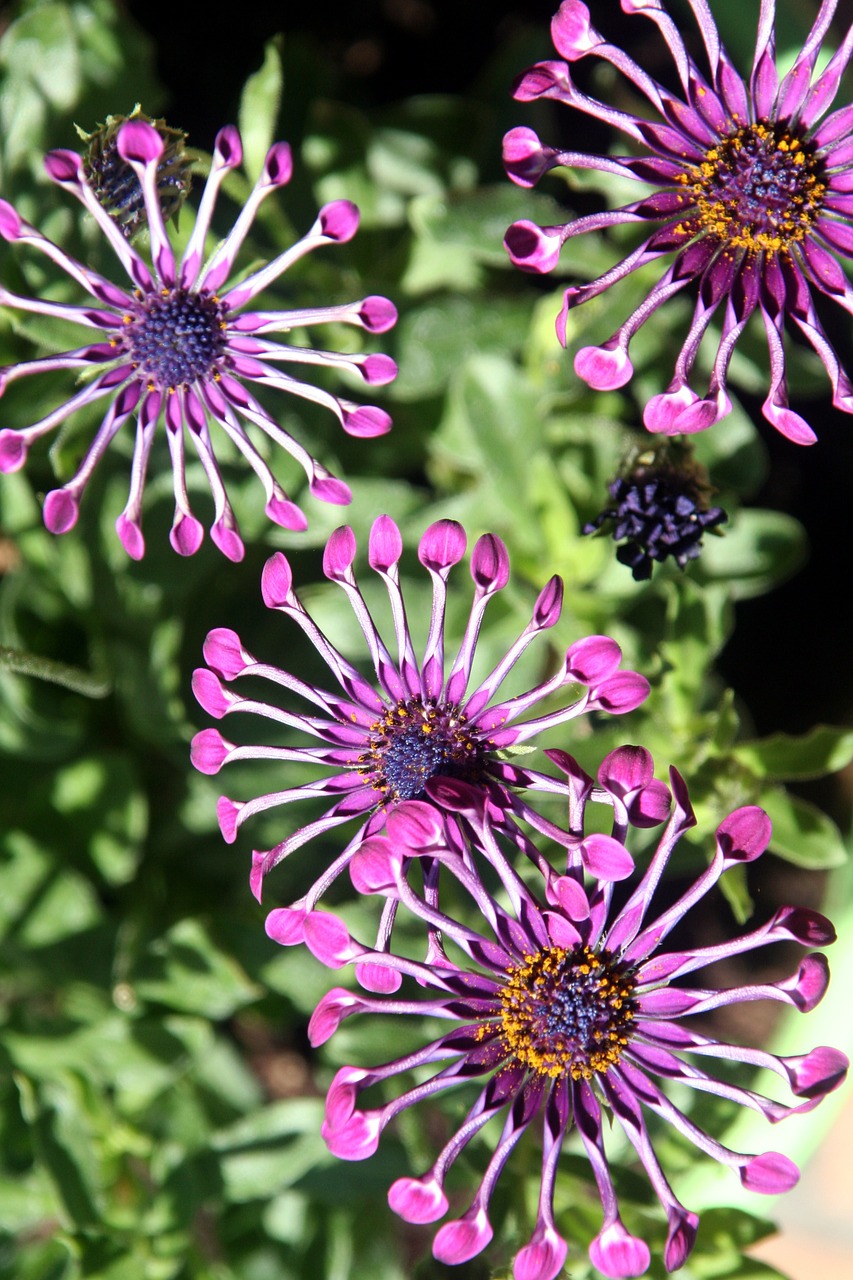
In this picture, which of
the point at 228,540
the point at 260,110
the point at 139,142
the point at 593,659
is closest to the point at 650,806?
the point at 593,659

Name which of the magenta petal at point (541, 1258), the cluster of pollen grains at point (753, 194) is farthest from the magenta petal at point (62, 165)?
the magenta petal at point (541, 1258)

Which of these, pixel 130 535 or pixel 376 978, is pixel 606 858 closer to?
pixel 376 978

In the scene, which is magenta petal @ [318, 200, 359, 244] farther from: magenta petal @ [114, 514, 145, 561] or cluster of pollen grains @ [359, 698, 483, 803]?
cluster of pollen grains @ [359, 698, 483, 803]

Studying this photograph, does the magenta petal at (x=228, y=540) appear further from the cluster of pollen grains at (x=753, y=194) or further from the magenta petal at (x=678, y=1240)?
the magenta petal at (x=678, y=1240)

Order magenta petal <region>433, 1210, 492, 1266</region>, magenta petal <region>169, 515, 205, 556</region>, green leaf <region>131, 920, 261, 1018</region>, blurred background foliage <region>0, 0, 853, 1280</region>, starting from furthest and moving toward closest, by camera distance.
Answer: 1. green leaf <region>131, 920, 261, 1018</region>
2. blurred background foliage <region>0, 0, 853, 1280</region>
3. magenta petal <region>169, 515, 205, 556</region>
4. magenta petal <region>433, 1210, 492, 1266</region>

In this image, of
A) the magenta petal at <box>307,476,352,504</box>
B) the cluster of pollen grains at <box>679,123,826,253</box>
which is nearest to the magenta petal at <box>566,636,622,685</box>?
the magenta petal at <box>307,476,352,504</box>

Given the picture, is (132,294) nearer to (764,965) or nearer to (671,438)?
(671,438)
